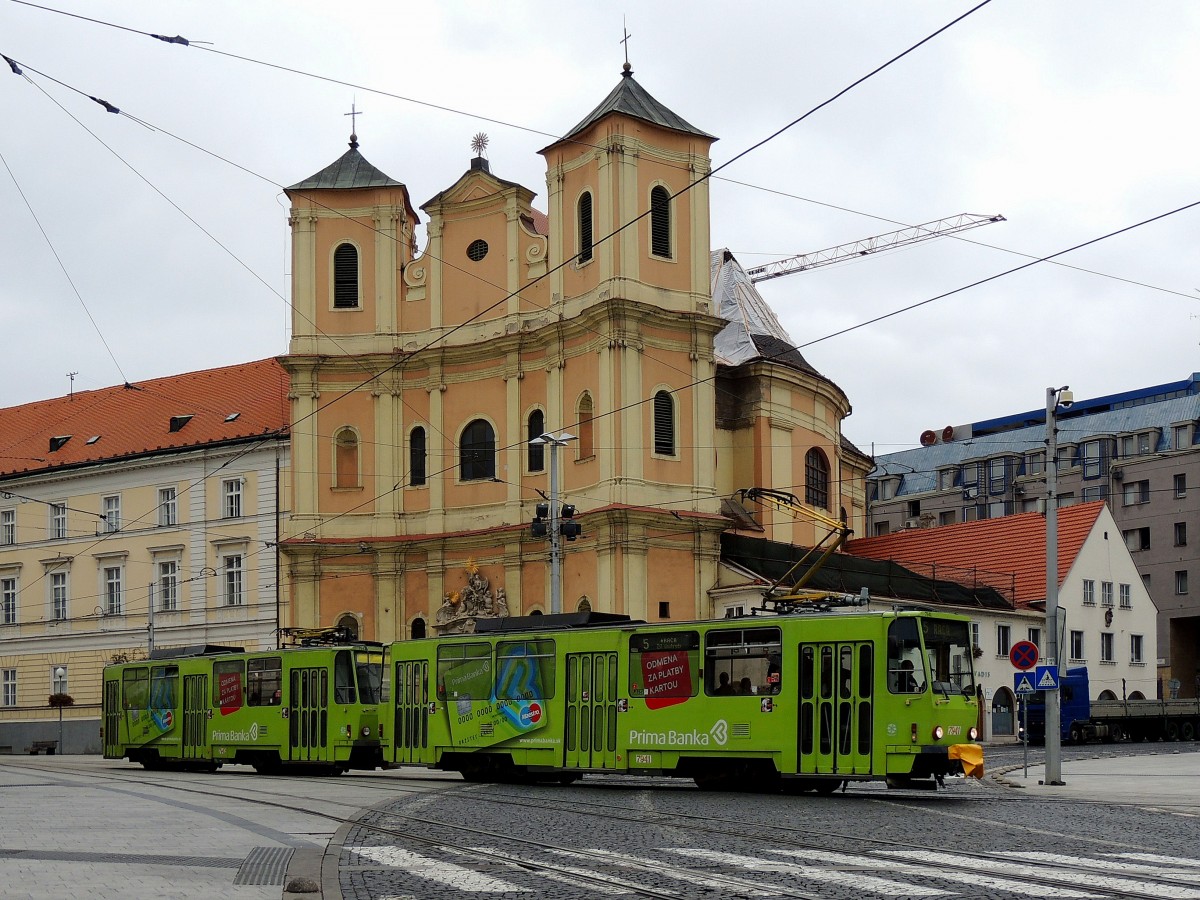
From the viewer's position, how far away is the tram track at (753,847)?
1266cm

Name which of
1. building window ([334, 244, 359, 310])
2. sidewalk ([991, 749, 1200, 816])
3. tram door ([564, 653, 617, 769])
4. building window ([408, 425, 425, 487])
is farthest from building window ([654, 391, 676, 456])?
tram door ([564, 653, 617, 769])

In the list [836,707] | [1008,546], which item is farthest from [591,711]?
[1008,546]

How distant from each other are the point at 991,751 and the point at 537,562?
15860mm

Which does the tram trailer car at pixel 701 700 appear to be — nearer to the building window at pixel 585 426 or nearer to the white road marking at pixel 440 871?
the white road marking at pixel 440 871

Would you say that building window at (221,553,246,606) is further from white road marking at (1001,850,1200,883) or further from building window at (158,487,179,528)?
white road marking at (1001,850,1200,883)

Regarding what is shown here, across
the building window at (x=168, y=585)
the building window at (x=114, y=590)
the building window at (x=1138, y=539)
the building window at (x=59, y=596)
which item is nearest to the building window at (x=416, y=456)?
the building window at (x=168, y=585)

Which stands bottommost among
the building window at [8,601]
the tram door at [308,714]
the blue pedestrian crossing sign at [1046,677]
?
the tram door at [308,714]

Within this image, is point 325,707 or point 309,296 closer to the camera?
point 325,707

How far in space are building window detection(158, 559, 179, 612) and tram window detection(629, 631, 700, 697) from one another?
39531 mm

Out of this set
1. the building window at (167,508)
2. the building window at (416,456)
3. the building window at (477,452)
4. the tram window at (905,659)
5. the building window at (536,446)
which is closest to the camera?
the tram window at (905,659)

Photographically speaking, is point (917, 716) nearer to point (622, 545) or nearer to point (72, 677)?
point (622, 545)

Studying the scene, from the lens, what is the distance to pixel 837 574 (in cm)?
5700

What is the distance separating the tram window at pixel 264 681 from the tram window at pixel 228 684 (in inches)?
9.7

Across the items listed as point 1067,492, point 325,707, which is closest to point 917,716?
point 325,707
